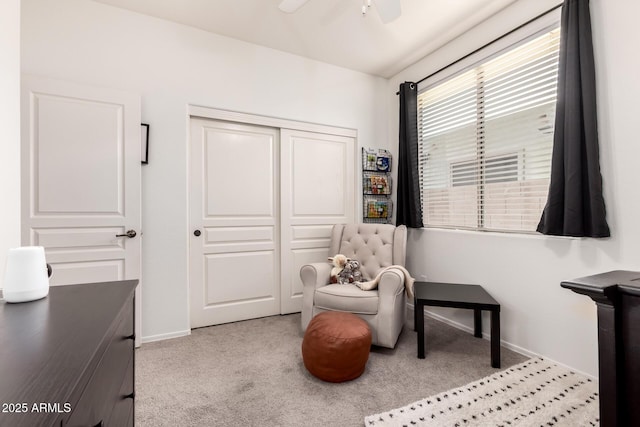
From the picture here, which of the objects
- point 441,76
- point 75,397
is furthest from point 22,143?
point 441,76

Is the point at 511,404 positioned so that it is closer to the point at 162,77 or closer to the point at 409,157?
the point at 409,157

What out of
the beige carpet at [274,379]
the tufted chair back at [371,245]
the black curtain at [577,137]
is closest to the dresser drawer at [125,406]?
the beige carpet at [274,379]

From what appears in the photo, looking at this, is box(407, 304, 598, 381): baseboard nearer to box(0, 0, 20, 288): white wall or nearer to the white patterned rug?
the white patterned rug

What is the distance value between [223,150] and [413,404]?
2.54 meters

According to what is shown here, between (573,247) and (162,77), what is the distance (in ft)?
11.0

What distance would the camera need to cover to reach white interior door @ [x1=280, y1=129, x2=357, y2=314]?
10.5 ft

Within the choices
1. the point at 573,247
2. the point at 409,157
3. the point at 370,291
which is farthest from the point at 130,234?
the point at 573,247

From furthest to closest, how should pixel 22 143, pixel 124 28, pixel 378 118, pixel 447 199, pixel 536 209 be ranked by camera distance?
1. pixel 378 118
2. pixel 447 199
3. pixel 124 28
4. pixel 536 209
5. pixel 22 143

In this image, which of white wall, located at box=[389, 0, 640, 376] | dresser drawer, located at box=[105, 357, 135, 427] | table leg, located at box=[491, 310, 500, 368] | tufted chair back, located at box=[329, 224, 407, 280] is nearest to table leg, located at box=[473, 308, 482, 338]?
white wall, located at box=[389, 0, 640, 376]

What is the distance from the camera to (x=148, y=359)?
2199mm

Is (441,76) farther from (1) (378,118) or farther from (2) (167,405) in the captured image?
(2) (167,405)

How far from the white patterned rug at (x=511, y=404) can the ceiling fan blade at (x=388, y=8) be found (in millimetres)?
2349

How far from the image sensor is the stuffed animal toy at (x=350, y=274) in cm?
266

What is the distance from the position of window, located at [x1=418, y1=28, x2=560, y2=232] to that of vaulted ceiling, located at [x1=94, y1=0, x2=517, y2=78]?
42 cm
